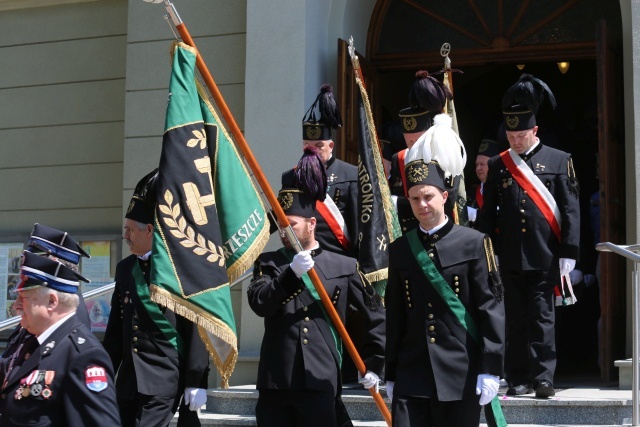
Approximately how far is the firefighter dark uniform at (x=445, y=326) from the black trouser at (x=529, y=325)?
6.53 ft

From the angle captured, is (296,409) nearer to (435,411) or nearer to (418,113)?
(435,411)

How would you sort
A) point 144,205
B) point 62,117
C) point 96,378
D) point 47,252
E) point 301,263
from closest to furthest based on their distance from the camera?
point 96,378 → point 47,252 → point 301,263 → point 144,205 → point 62,117

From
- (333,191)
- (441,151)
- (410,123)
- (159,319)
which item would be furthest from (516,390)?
(159,319)

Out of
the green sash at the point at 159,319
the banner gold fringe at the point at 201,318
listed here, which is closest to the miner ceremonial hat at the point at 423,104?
the banner gold fringe at the point at 201,318

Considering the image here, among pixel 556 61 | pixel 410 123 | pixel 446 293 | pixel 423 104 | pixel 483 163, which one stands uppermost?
pixel 556 61

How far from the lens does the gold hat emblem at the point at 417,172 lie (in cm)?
638

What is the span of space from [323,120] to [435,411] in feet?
9.04

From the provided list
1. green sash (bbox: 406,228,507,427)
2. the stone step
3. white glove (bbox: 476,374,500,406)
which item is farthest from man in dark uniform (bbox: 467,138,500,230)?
white glove (bbox: 476,374,500,406)

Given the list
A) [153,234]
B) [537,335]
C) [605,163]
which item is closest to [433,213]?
[153,234]

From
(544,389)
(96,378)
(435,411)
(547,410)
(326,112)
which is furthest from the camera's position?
(326,112)

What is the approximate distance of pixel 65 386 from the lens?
4.85m

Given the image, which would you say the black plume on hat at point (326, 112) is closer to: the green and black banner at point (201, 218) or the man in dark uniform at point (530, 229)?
the man in dark uniform at point (530, 229)

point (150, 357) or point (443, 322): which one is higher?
point (443, 322)

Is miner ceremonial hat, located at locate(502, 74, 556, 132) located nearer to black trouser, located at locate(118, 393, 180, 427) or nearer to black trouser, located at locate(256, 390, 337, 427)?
black trouser, located at locate(256, 390, 337, 427)
